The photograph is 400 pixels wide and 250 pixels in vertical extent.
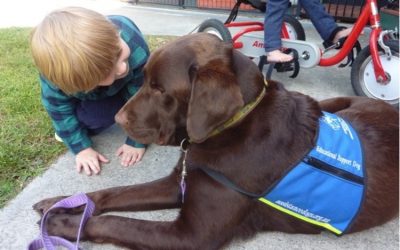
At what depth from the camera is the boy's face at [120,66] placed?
2.36m

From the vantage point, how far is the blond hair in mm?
2158

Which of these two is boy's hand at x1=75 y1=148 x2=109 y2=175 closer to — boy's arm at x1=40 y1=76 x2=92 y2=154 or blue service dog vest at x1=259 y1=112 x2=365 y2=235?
boy's arm at x1=40 y1=76 x2=92 y2=154

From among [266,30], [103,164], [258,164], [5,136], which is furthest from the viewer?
[266,30]

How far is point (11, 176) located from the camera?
2543mm

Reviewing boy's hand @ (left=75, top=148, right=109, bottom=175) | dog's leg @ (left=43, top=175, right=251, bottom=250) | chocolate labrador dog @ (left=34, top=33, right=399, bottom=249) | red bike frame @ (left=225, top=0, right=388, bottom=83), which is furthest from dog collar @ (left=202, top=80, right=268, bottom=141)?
red bike frame @ (left=225, top=0, right=388, bottom=83)

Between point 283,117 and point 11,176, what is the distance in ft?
5.54

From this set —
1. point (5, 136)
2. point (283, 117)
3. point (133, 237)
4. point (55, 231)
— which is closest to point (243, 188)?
point (283, 117)

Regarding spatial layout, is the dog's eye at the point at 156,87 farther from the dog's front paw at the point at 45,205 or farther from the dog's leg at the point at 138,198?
the dog's front paw at the point at 45,205

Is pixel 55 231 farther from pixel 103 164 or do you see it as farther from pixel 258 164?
pixel 258 164

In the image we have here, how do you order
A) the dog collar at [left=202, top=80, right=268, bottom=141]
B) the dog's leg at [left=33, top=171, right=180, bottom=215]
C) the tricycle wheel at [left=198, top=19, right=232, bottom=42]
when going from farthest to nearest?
the tricycle wheel at [left=198, top=19, right=232, bottom=42]
the dog's leg at [left=33, top=171, right=180, bottom=215]
the dog collar at [left=202, top=80, right=268, bottom=141]

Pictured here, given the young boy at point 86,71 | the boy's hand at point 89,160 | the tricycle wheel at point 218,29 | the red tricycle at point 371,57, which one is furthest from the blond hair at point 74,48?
the red tricycle at point 371,57

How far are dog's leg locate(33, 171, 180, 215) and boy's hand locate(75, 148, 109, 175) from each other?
344 mm

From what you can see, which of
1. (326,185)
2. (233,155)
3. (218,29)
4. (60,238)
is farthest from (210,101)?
(218,29)

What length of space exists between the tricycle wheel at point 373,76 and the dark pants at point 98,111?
6.88 feet
